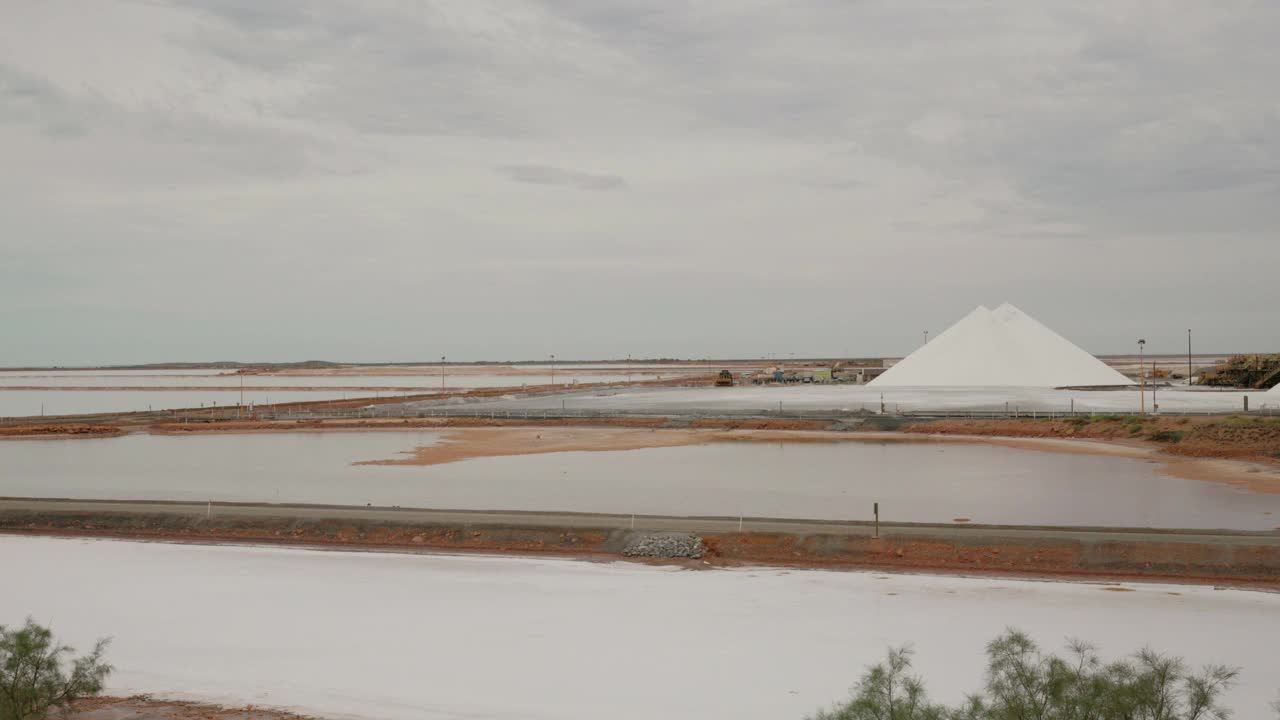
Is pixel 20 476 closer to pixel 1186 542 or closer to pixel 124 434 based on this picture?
pixel 124 434

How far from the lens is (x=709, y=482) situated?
34344mm

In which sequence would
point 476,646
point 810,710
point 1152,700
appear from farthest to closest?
point 476,646, point 810,710, point 1152,700

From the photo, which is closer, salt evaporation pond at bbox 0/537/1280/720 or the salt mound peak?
salt evaporation pond at bbox 0/537/1280/720

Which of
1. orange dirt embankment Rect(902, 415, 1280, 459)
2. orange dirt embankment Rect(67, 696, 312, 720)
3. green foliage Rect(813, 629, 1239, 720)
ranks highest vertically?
orange dirt embankment Rect(902, 415, 1280, 459)

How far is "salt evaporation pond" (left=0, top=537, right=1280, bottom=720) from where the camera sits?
1390 cm

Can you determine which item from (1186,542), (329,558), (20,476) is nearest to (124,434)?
(20,476)

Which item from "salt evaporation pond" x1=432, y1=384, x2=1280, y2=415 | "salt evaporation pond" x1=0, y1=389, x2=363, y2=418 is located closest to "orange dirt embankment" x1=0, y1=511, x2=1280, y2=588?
"salt evaporation pond" x1=432, y1=384, x2=1280, y2=415

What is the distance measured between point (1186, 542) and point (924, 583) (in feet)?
21.1

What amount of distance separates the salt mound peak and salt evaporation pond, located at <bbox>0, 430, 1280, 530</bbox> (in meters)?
44.1

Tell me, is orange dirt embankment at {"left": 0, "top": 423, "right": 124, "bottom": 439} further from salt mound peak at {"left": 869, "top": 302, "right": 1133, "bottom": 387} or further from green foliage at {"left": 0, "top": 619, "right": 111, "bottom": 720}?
salt mound peak at {"left": 869, "top": 302, "right": 1133, "bottom": 387}

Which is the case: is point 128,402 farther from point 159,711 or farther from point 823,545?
point 159,711

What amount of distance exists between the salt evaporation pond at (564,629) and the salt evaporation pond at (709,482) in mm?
6943

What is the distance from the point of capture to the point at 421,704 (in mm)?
13500

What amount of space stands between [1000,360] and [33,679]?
86.8m
